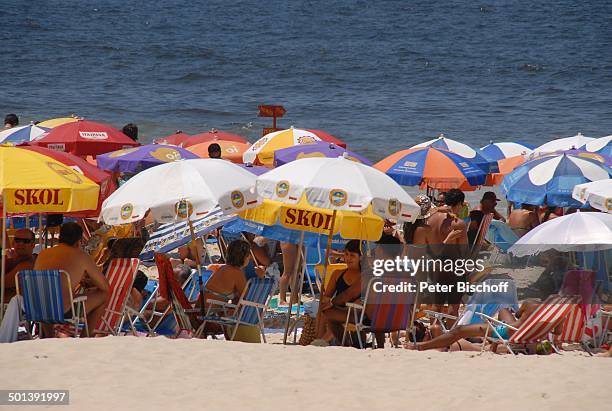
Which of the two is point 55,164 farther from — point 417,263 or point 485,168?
point 485,168

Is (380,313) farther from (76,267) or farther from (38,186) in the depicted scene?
(38,186)

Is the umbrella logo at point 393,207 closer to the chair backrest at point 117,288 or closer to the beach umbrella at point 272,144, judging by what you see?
the chair backrest at point 117,288

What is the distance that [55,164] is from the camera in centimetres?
733

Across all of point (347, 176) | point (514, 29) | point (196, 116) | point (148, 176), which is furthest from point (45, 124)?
point (514, 29)

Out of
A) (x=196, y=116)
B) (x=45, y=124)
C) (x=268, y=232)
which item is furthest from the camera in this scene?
(x=196, y=116)

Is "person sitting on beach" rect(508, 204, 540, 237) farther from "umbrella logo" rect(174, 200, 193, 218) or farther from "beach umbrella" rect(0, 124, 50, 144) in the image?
"beach umbrella" rect(0, 124, 50, 144)

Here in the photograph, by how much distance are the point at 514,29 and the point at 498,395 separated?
5646 cm

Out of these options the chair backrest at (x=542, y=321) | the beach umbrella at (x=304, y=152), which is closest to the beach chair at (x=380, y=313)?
the chair backrest at (x=542, y=321)

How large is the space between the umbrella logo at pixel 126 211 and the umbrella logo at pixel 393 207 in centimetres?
180

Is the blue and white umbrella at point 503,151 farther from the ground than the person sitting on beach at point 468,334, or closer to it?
farther from the ground

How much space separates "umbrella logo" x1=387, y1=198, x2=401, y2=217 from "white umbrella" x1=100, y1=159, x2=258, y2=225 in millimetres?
1011

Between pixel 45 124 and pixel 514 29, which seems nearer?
pixel 45 124

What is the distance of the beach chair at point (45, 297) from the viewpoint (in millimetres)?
6809

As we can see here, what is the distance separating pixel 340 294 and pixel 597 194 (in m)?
2.75
